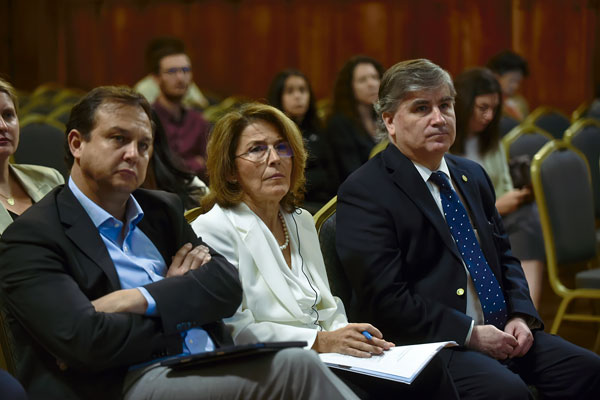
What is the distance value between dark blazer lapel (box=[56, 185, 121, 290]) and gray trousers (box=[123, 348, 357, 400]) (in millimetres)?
274

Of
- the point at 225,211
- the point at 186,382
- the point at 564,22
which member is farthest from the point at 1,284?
the point at 564,22

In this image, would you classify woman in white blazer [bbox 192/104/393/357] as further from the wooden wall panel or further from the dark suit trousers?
the wooden wall panel

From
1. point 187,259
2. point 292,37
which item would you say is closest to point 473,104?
point 187,259

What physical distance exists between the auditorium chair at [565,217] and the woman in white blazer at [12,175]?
2034mm

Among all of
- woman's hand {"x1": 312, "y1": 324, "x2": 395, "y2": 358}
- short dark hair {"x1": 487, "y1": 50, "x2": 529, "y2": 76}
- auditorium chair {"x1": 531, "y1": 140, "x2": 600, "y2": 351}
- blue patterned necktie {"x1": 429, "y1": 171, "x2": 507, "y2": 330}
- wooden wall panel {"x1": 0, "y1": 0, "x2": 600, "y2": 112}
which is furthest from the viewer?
wooden wall panel {"x1": 0, "y1": 0, "x2": 600, "y2": 112}

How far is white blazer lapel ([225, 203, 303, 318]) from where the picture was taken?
218 cm

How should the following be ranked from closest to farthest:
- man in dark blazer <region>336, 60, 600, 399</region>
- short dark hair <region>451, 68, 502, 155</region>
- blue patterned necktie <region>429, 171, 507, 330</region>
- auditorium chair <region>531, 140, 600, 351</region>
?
man in dark blazer <region>336, 60, 600, 399</region> → blue patterned necktie <region>429, 171, 507, 330</region> → auditorium chair <region>531, 140, 600, 351</region> → short dark hair <region>451, 68, 502, 155</region>

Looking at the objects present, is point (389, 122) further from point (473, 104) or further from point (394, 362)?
point (473, 104)

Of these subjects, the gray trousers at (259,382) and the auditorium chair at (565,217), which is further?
the auditorium chair at (565,217)

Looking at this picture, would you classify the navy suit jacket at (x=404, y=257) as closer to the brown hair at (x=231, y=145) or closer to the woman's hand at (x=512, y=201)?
the brown hair at (x=231, y=145)

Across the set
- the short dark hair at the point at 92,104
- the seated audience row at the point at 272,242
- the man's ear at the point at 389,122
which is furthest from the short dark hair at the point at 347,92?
the short dark hair at the point at 92,104

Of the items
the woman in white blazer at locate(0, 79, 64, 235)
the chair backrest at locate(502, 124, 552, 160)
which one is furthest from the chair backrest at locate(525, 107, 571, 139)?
the woman in white blazer at locate(0, 79, 64, 235)

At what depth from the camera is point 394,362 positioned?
2014 mm

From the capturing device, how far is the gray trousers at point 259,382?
5.76 ft
